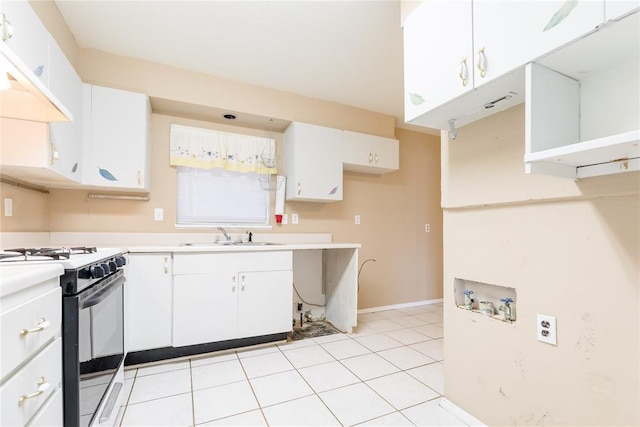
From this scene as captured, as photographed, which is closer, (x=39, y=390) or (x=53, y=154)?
(x=39, y=390)

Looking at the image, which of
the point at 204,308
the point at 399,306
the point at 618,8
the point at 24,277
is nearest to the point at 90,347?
the point at 24,277

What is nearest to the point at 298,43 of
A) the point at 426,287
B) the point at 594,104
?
the point at 594,104

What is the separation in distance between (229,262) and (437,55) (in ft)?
6.72

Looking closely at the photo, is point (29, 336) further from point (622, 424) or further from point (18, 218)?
point (622, 424)

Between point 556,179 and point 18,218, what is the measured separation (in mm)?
3059

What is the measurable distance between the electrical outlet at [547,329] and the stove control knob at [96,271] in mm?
1898

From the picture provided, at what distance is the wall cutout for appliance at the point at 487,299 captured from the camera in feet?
4.61

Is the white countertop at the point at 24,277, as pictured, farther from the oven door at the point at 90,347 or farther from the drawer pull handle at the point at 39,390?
the drawer pull handle at the point at 39,390

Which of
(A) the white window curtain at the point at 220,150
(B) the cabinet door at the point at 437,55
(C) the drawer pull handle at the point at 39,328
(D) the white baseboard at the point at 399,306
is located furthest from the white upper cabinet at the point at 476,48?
(D) the white baseboard at the point at 399,306

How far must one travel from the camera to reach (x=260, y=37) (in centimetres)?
227

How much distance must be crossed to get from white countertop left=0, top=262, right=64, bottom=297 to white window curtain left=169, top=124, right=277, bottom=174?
6.55ft

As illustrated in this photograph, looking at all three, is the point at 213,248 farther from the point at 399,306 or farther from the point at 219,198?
the point at 399,306

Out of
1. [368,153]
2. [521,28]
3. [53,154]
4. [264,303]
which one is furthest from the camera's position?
[368,153]

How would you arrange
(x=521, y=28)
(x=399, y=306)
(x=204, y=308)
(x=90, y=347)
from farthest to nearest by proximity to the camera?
(x=399, y=306), (x=204, y=308), (x=90, y=347), (x=521, y=28)
